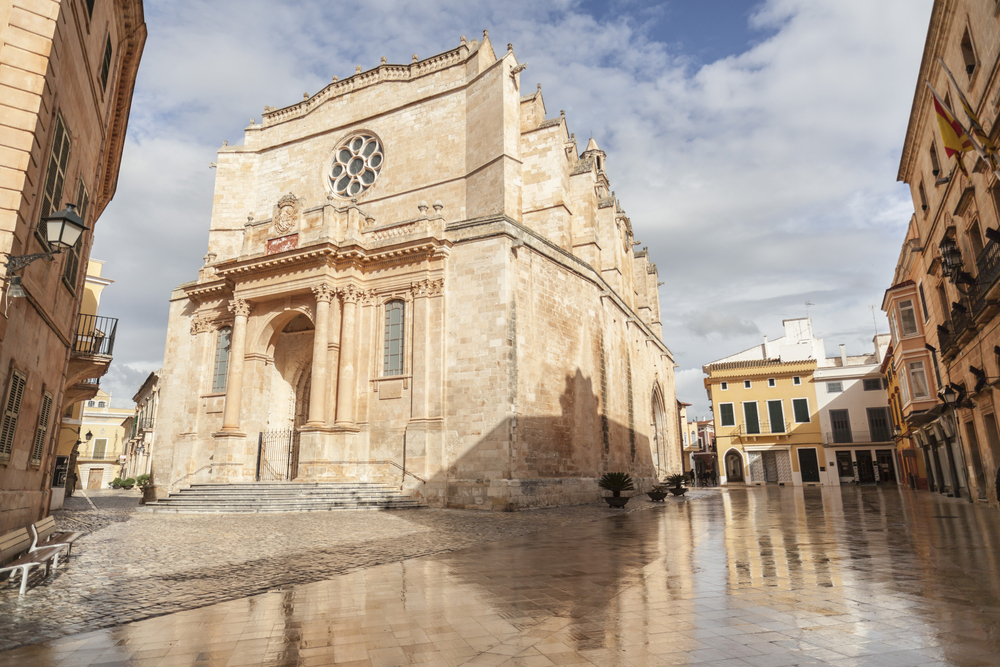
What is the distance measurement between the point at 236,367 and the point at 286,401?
261 centimetres

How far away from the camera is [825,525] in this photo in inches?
421

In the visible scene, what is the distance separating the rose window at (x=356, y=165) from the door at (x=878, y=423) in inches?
1378

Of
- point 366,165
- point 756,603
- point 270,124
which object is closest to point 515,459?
point 756,603

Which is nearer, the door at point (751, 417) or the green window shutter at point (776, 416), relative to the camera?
the green window shutter at point (776, 416)

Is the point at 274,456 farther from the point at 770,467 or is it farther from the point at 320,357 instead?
the point at 770,467

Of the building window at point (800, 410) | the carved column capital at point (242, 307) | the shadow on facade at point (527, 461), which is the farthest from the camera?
the building window at point (800, 410)

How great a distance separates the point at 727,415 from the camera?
41406 millimetres

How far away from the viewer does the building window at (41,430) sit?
872cm

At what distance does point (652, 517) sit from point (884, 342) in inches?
1446

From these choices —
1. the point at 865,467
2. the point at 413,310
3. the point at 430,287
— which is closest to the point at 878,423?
the point at 865,467

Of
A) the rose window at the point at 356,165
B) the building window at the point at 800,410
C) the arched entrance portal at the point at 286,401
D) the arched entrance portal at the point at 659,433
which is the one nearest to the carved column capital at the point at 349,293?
the arched entrance portal at the point at 286,401

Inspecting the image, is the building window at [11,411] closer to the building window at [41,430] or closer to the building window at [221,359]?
the building window at [41,430]

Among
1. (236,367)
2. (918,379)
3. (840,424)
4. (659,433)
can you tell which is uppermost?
(236,367)

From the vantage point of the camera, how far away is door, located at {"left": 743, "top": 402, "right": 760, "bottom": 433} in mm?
40500
